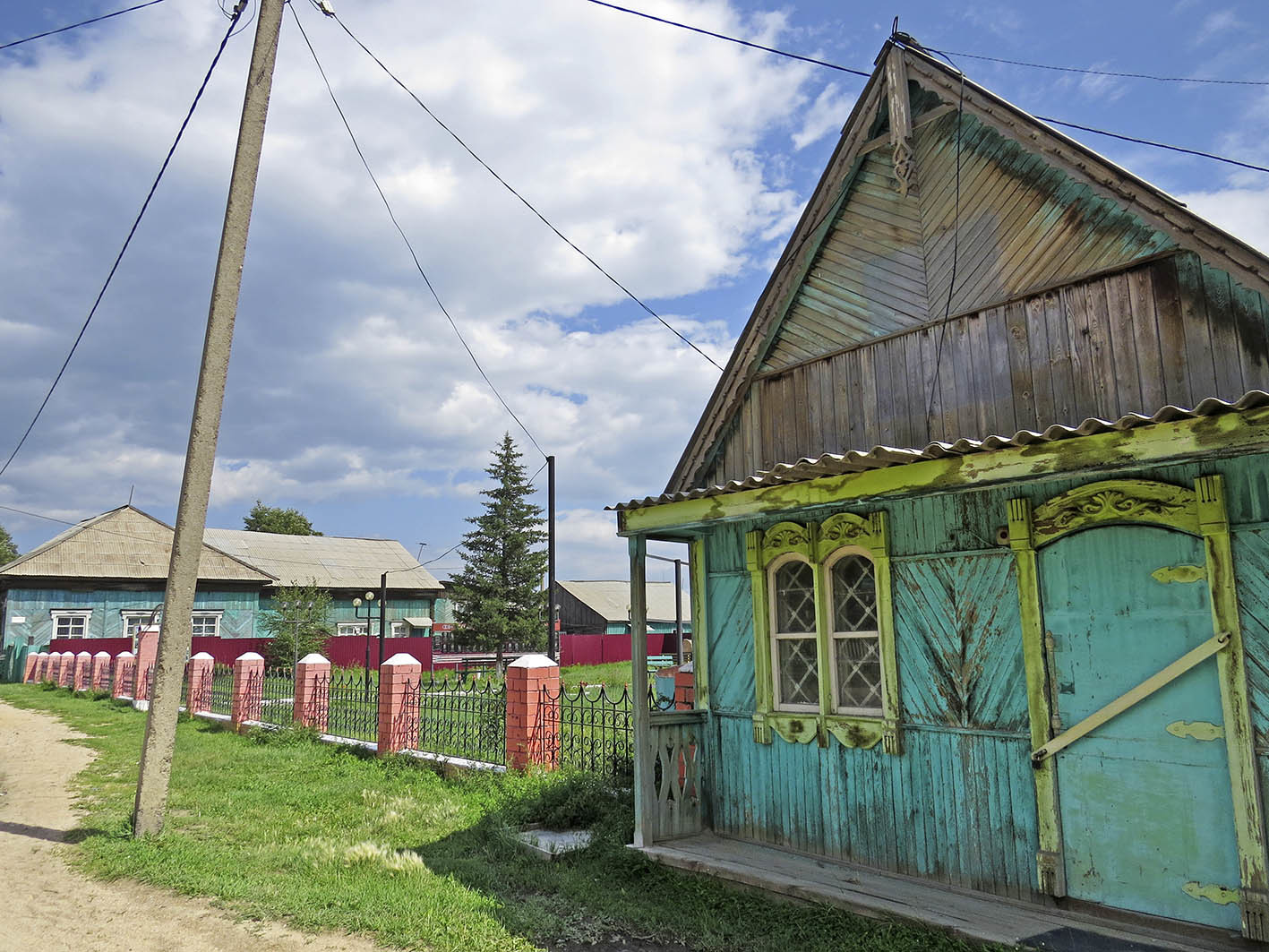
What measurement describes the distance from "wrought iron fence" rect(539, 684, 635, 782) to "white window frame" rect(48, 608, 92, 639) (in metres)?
30.5

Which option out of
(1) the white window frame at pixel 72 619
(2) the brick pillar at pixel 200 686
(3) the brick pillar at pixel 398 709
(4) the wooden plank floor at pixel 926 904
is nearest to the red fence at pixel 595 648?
(1) the white window frame at pixel 72 619

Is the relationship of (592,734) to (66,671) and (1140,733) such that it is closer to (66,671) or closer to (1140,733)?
(1140,733)

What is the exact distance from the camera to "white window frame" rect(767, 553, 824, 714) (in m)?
6.92

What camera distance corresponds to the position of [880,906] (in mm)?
5344

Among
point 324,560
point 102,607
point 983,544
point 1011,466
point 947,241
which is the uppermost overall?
point 324,560

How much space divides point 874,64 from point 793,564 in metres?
4.29

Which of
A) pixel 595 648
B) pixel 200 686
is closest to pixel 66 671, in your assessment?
pixel 200 686

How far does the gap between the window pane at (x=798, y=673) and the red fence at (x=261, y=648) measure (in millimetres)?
25524

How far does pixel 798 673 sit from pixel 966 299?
10.5ft

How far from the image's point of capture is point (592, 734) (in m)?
9.66

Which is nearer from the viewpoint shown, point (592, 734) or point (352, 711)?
point (592, 734)

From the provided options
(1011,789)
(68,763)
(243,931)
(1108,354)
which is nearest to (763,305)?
(1108,354)

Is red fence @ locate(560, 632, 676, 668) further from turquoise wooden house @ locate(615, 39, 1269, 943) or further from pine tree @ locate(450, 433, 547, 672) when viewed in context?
turquoise wooden house @ locate(615, 39, 1269, 943)

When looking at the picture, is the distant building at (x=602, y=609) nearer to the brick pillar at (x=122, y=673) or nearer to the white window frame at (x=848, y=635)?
the brick pillar at (x=122, y=673)
